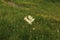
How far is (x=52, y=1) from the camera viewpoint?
102 feet

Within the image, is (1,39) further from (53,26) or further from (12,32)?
(53,26)

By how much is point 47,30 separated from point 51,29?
564mm

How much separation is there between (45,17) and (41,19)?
704 millimetres

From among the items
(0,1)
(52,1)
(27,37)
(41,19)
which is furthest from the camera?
(52,1)

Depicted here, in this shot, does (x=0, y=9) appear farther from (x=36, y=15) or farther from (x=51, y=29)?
(x=51, y=29)

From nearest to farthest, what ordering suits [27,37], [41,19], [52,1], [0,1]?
[27,37] < [41,19] < [0,1] < [52,1]

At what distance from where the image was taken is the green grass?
23703mm

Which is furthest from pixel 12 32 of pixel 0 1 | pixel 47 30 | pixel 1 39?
pixel 0 1

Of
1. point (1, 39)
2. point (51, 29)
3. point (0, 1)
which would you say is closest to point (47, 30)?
point (51, 29)

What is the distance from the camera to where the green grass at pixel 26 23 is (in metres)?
23.7

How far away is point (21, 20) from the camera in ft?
81.9

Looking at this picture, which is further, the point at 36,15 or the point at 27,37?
the point at 36,15

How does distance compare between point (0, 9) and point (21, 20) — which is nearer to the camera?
point (21, 20)

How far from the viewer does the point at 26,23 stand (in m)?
24.7
